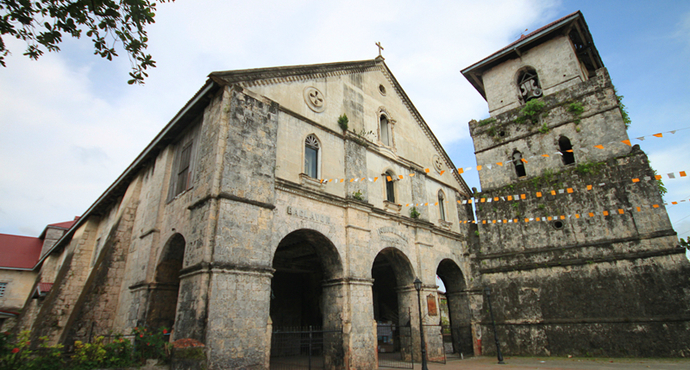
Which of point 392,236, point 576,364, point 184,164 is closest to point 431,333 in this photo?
point 392,236

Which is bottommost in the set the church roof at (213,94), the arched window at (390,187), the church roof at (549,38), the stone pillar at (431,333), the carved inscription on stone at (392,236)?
the stone pillar at (431,333)

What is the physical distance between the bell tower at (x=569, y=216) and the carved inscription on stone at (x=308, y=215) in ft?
33.2

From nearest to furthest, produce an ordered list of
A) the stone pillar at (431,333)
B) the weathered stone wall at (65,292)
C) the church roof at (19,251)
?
1. the weathered stone wall at (65,292)
2. the stone pillar at (431,333)
3. the church roof at (19,251)

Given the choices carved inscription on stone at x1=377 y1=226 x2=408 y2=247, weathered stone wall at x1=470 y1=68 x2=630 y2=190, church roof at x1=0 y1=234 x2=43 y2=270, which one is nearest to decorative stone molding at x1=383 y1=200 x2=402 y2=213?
carved inscription on stone at x1=377 y1=226 x2=408 y2=247

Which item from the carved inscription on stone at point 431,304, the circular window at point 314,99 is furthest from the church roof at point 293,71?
the carved inscription on stone at point 431,304

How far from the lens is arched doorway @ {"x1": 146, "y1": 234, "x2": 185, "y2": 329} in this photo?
11898 mm

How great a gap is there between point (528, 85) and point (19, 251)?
1662 inches

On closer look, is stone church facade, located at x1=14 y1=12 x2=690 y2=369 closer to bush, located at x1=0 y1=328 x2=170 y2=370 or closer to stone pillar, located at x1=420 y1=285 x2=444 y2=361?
stone pillar, located at x1=420 y1=285 x2=444 y2=361

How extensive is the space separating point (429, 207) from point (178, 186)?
11534 millimetres

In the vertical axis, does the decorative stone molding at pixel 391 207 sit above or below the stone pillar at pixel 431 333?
above

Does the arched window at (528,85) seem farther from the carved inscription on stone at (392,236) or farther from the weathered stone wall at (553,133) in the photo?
the carved inscription on stone at (392,236)

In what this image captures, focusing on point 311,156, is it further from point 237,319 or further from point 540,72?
point 540,72

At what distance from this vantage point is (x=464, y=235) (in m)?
19.8

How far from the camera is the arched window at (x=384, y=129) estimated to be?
1734cm
